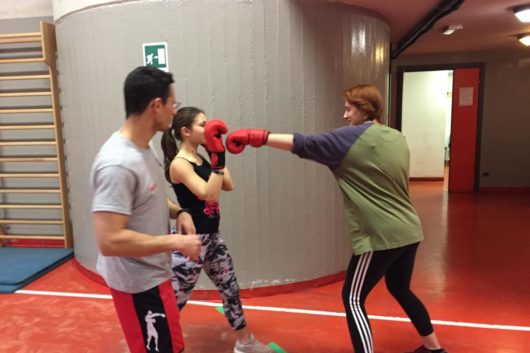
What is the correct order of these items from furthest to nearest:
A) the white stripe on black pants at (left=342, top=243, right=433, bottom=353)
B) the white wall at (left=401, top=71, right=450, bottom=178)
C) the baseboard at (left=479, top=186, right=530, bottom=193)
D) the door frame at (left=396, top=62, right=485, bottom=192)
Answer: the white wall at (left=401, top=71, right=450, bottom=178)
the baseboard at (left=479, top=186, right=530, bottom=193)
the door frame at (left=396, top=62, right=485, bottom=192)
the white stripe on black pants at (left=342, top=243, right=433, bottom=353)

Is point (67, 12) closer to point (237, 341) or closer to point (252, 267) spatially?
point (252, 267)

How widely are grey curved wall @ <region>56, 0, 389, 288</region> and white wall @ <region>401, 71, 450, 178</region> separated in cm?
550

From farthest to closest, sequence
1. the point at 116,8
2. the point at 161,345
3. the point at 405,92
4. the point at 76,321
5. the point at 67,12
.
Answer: the point at 405,92 < the point at 67,12 < the point at 116,8 < the point at 76,321 < the point at 161,345

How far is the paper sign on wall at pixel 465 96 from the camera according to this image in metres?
7.45

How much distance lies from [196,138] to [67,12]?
7.43 feet

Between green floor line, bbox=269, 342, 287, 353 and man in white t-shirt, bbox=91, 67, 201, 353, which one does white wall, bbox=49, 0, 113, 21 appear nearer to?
man in white t-shirt, bbox=91, 67, 201, 353

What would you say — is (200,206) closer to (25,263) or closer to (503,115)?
(25,263)

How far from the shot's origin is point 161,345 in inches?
63.1

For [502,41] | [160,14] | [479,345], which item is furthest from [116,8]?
[502,41]

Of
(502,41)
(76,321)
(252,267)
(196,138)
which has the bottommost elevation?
(76,321)

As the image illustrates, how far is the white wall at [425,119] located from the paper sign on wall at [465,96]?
1.31 m

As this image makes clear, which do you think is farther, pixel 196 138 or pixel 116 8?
pixel 116 8

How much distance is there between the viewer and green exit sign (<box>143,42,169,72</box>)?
323cm

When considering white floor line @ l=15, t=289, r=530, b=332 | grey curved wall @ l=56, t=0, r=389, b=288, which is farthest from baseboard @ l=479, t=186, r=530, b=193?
white floor line @ l=15, t=289, r=530, b=332
